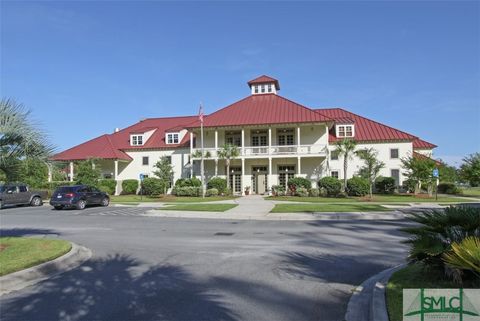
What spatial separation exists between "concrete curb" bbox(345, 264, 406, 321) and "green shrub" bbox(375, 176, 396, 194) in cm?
3415

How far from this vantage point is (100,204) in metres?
29.8

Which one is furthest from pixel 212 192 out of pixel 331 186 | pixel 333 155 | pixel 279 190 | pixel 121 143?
pixel 121 143

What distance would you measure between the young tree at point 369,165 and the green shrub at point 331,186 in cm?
269

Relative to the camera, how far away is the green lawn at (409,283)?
5166 millimetres

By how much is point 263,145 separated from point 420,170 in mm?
15946

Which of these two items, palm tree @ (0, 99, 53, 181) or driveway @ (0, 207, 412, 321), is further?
palm tree @ (0, 99, 53, 181)

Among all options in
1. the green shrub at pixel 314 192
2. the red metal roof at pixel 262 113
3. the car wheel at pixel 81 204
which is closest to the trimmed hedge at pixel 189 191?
the red metal roof at pixel 262 113

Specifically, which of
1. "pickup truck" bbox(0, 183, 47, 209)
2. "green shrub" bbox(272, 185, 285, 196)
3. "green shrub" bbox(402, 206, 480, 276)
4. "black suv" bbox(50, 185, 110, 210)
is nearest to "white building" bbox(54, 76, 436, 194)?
"green shrub" bbox(272, 185, 285, 196)

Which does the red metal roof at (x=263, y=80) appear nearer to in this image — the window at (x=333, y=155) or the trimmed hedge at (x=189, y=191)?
the window at (x=333, y=155)

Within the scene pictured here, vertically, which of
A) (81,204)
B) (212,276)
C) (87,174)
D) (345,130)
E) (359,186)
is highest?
(345,130)

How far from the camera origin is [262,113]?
42781mm

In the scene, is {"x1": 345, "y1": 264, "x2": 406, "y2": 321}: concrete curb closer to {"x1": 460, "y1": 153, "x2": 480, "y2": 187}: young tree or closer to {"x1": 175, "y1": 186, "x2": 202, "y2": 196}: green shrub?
{"x1": 460, "y1": 153, "x2": 480, "y2": 187}: young tree

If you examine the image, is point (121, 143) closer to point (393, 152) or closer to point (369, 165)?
point (369, 165)

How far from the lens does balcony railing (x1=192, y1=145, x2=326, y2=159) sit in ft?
132
